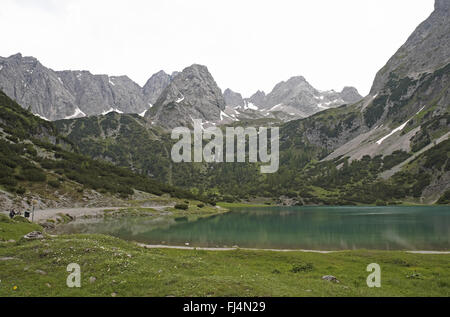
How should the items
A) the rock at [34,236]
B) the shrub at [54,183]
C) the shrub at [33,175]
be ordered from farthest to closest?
the shrub at [54,183] < the shrub at [33,175] < the rock at [34,236]

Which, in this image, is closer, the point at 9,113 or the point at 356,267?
the point at 356,267

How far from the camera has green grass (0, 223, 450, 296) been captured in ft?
57.0

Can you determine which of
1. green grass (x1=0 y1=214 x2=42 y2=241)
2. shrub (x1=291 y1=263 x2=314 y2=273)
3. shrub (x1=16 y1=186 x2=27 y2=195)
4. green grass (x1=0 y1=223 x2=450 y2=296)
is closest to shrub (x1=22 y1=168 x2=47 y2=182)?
shrub (x1=16 y1=186 x2=27 y2=195)

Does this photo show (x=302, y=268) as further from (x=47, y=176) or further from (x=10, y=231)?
(x=47, y=176)

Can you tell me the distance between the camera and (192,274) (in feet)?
75.9

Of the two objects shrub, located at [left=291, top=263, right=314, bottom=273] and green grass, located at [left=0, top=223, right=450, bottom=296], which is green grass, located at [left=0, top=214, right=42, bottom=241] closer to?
green grass, located at [left=0, top=223, right=450, bottom=296]

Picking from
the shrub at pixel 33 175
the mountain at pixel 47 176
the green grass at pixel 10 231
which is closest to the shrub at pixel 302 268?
the green grass at pixel 10 231

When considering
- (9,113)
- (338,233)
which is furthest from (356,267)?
(9,113)

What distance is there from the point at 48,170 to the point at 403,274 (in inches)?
4924

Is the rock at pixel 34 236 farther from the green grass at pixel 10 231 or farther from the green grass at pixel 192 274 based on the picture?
the green grass at pixel 10 231

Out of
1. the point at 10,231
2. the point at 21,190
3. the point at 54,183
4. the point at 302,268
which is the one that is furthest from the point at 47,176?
the point at 302,268

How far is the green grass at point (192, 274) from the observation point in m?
17.4
